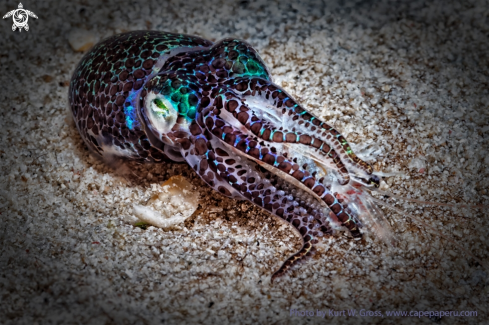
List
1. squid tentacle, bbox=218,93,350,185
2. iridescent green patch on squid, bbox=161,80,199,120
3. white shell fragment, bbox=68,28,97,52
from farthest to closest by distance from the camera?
white shell fragment, bbox=68,28,97,52 → iridescent green patch on squid, bbox=161,80,199,120 → squid tentacle, bbox=218,93,350,185

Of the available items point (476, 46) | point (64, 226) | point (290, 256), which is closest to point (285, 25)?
point (476, 46)

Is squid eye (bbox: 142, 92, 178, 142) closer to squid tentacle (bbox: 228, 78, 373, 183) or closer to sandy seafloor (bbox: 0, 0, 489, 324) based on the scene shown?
squid tentacle (bbox: 228, 78, 373, 183)

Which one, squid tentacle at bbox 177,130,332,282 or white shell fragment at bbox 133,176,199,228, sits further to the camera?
white shell fragment at bbox 133,176,199,228

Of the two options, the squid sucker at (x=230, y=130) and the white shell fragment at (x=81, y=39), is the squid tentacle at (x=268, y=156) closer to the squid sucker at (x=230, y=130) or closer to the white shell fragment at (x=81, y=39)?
the squid sucker at (x=230, y=130)

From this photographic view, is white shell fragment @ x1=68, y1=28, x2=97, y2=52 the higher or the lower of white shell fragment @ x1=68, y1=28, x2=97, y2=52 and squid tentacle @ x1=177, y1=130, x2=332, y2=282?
the lower

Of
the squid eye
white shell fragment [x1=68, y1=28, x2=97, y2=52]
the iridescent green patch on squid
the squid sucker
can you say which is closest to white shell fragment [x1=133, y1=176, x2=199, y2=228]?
the squid sucker

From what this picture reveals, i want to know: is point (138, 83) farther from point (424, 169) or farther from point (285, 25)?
point (424, 169)
